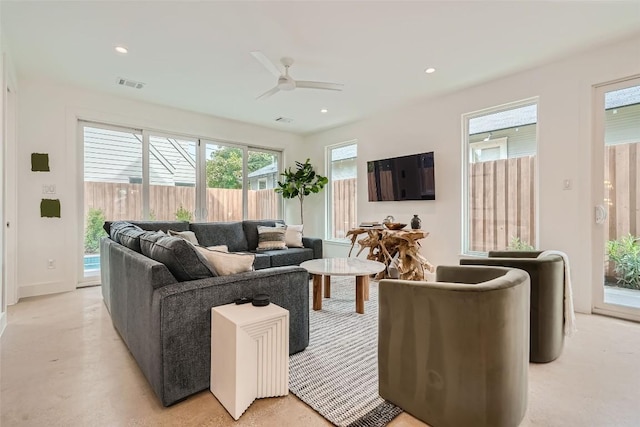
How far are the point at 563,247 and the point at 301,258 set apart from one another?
307 centimetres

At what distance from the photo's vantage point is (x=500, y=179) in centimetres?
373

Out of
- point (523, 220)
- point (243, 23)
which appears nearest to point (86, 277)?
point (243, 23)

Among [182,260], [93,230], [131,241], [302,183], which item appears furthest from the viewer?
[302,183]

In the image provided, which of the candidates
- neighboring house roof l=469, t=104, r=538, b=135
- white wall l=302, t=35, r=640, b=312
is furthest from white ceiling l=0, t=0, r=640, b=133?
neighboring house roof l=469, t=104, r=538, b=135

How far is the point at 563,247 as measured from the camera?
314 centimetres

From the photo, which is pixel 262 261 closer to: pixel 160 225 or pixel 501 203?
pixel 160 225

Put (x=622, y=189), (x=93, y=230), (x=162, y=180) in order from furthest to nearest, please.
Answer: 1. (x=162, y=180)
2. (x=93, y=230)
3. (x=622, y=189)

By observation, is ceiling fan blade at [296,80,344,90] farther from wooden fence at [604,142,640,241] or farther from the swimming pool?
the swimming pool

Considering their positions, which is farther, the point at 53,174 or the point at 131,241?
the point at 53,174

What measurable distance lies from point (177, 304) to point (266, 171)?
A: 465 centimetres

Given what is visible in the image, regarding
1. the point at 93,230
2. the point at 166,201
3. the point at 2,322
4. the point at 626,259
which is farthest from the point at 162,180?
the point at 626,259

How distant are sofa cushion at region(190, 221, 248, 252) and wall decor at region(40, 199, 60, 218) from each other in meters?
1.56

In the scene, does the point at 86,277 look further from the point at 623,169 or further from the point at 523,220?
the point at 623,169

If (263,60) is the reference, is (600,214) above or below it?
below
